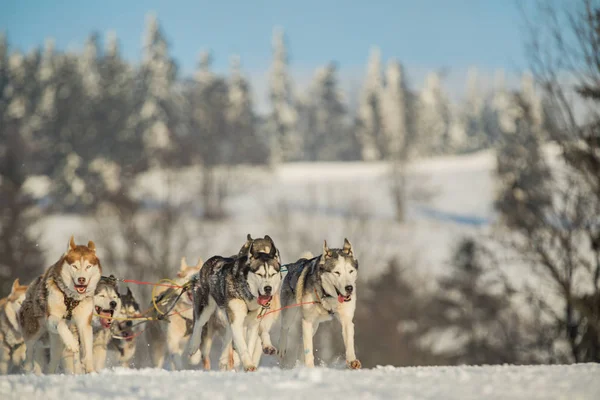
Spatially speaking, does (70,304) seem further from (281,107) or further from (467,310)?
(281,107)

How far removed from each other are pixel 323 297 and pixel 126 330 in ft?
10.3

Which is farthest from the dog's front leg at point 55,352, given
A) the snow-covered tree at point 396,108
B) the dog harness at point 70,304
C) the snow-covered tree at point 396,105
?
the snow-covered tree at point 396,105

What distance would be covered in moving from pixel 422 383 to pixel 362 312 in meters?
28.8

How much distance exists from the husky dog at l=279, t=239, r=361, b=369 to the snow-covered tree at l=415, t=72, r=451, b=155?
70.5 m

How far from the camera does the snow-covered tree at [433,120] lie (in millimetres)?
80831

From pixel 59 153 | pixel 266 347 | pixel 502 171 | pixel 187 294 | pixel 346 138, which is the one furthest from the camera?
pixel 346 138

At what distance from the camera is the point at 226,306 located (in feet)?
26.6

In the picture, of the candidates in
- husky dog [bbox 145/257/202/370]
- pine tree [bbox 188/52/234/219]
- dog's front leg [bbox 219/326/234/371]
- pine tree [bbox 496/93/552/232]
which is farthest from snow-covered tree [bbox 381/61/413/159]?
dog's front leg [bbox 219/326/234/371]

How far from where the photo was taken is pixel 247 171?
60781 millimetres

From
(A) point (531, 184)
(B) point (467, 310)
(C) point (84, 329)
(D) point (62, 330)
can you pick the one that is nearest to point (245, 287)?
(C) point (84, 329)

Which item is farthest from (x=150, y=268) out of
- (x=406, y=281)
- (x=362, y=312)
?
(x=406, y=281)

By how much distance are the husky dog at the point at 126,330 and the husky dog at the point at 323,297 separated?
2405 millimetres

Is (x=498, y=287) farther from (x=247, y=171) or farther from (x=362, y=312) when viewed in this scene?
(x=247, y=171)

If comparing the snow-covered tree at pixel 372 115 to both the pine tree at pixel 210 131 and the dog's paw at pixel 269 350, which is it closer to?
the pine tree at pixel 210 131
